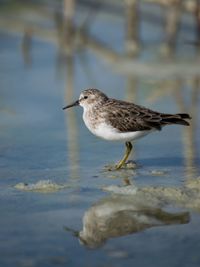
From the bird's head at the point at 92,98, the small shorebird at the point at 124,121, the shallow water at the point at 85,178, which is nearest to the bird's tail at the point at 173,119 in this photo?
the small shorebird at the point at 124,121

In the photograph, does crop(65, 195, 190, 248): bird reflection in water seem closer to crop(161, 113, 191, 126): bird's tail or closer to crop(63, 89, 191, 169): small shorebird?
crop(63, 89, 191, 169): small shorebird

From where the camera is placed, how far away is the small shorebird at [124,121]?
8375mm

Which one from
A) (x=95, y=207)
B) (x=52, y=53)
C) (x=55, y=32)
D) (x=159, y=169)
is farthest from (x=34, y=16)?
(x=95, y=207)

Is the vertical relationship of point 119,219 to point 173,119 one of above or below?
below

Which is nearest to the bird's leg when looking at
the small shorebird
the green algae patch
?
the small shorebird

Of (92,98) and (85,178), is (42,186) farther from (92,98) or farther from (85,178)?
(92,98)

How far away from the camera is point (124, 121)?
842 centimetres

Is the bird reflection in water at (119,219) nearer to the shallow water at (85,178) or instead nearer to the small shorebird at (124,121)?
the shallow water at (85,178)

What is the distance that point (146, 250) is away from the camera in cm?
579

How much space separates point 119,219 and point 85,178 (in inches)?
54.7

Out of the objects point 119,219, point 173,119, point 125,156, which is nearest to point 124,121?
point 125,156

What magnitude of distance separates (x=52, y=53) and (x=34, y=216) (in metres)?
8.60

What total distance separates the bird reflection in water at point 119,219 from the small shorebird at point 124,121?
4.61 feet

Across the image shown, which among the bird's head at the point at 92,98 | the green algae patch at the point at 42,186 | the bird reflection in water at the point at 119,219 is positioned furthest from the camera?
the bird's head at the point at 92,98
